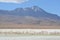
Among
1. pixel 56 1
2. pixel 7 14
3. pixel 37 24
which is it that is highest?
pixel 56 1

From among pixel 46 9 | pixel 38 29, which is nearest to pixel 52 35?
pixel 38 29

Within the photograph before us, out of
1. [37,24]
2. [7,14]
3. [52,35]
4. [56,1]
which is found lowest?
[52,35]

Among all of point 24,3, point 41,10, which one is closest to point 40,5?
point 41,10

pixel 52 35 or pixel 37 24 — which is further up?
pixel 37 24

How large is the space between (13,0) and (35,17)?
762 millimetres

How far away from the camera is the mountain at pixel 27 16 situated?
4.53 meters

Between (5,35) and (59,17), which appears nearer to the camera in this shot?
(5,35)

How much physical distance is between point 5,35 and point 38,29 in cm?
90

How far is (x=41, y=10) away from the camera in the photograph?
460 cm

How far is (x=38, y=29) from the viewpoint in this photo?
4543 mm

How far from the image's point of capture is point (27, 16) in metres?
4.57

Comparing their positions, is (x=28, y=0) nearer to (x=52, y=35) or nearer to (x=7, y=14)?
(x=7, y=14)

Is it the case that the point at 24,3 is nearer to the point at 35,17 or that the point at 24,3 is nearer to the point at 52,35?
the point at 35,17

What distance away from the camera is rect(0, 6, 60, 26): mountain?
4527 mm
